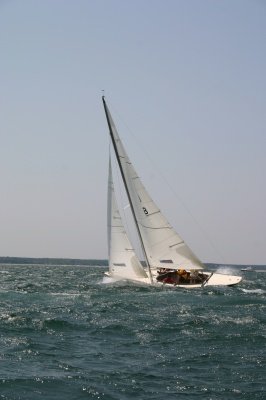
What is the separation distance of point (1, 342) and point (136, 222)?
79.8 feet

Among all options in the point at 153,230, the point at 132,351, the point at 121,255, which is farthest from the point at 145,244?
the point at 132,351

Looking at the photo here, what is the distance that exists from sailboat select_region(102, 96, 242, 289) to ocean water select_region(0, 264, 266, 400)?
11570mm

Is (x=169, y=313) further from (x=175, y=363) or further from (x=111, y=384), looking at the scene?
(x=111, y=384)

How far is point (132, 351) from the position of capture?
1636 cm

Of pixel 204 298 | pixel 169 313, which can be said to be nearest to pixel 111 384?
pixel 169 313

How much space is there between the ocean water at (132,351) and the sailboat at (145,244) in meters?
11.6

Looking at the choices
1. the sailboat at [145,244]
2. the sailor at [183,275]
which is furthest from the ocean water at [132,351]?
the sailboat at [145,244]

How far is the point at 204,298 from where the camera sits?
1243 inches

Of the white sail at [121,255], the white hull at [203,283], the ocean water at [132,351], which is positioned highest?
the white sail at [121,255]

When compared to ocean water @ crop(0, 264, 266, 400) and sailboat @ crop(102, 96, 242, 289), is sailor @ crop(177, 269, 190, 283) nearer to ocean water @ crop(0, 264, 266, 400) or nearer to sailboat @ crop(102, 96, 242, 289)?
sailboat @ crop(102, 96, 242, 289)

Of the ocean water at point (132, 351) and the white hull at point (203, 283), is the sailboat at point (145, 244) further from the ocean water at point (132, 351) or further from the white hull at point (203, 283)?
the ocean water at point (132, 351)

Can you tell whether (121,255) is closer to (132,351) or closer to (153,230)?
(153,230)

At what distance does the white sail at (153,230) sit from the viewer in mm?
40562

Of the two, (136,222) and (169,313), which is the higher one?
(136,222)
